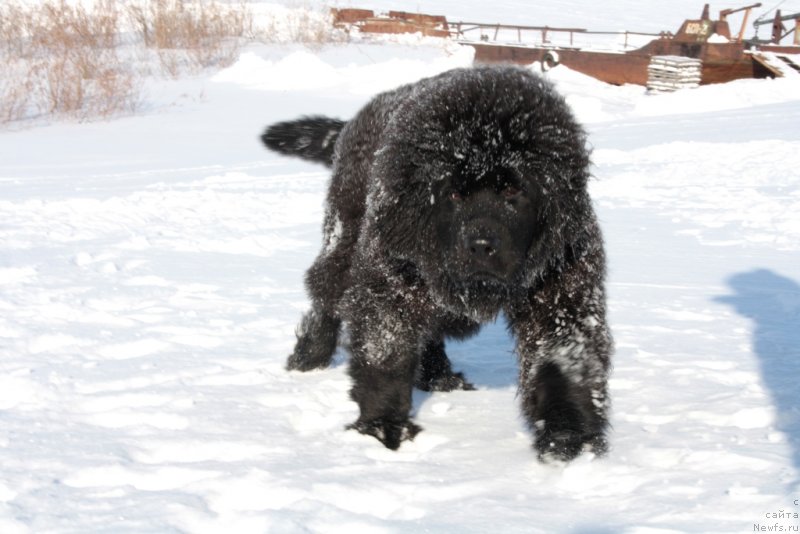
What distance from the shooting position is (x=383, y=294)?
3.36 meters

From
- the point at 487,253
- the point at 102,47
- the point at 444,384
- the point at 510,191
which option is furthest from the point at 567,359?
the point at 102,47

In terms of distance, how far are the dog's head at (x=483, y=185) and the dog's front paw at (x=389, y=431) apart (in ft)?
1.79

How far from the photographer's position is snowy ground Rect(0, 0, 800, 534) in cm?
277

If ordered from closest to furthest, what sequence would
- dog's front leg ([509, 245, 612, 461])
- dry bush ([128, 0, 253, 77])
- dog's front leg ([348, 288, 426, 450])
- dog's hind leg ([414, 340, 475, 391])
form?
1. dog's front leg ([509, 245, 612, 461])
2. dog's front leg ([348, 288, 426, 450])
3. dog's hind leg ([414, 340, 475, 391])
4. dry bush ([128, 0, 253, 77])

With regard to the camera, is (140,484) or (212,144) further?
(212,144)

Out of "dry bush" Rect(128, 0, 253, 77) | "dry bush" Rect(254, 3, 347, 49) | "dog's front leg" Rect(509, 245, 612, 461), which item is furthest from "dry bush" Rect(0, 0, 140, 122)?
"dog's front leg" Rect(509, 245, 612, 461)

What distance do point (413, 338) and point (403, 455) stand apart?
17.3 inches

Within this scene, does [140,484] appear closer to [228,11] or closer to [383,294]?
[383,294]

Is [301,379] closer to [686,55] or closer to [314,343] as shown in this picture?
[314,343]

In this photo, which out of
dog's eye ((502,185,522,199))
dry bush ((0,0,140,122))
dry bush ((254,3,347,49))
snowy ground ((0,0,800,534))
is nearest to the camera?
snowy ground ((0,0,800,534))

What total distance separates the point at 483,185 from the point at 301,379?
1665 mm

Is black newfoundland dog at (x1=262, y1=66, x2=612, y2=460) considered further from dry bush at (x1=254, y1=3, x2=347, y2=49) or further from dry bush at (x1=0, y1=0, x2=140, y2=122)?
dry bush at (x1=254, y1=3, x2=347, y2=49)

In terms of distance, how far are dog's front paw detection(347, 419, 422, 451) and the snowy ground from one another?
0.06 metres

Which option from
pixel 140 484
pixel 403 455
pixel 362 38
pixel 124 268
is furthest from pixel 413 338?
pixel 362 38
